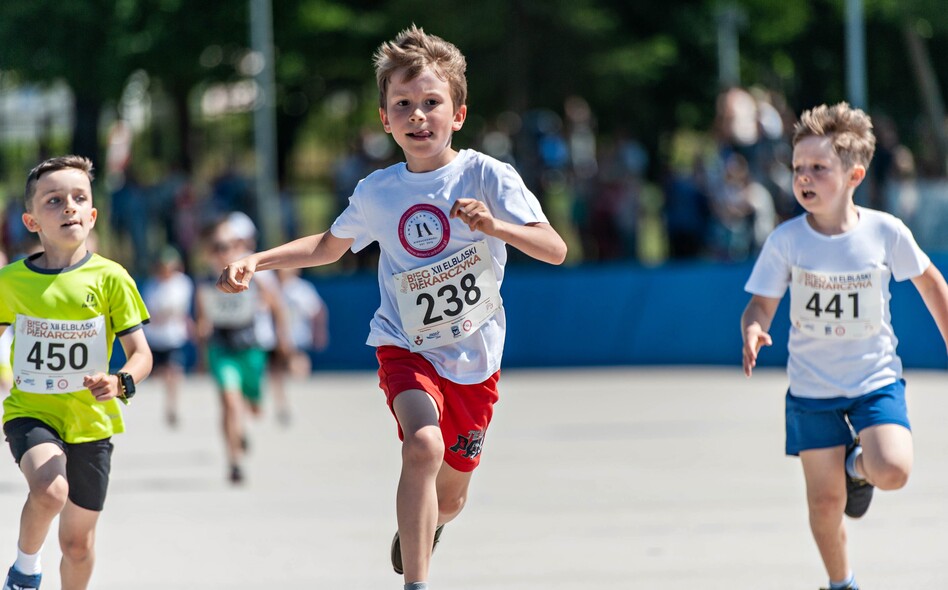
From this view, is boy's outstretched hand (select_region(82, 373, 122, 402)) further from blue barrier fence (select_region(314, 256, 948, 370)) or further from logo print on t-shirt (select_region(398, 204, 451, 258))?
blue barrier fence (select_region(314, 256, 948, 370))

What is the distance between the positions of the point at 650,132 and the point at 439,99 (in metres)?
24.1

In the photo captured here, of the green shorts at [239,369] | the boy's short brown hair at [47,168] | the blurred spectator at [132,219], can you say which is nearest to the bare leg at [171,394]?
the green shorts at [239,369]

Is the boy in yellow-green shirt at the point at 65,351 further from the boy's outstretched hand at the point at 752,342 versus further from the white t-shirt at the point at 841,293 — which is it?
the white t-shirt at the point at 841,293

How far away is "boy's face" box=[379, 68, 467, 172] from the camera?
18.5 feet

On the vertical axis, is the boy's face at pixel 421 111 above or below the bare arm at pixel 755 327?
above

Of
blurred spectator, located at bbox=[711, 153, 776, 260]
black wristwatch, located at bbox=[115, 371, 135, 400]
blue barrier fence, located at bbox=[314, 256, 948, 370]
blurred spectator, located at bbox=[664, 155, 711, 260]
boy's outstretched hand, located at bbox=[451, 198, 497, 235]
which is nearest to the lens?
boy's outstretched hand, located at bbox=[451, 198, 497, 235]

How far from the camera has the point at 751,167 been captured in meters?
17.7

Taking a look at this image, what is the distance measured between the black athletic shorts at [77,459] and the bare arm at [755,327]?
2390 millimetres

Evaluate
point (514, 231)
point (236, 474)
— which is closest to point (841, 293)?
point (514, 231)

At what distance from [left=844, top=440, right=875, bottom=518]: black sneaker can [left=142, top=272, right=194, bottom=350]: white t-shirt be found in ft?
33.4

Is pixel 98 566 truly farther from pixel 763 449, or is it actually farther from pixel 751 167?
pixel 751 167

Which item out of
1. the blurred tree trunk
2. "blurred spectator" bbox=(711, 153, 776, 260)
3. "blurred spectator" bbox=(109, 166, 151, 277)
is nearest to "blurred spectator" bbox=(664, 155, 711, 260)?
"blurred spectator" bbox=(711, 153, 776, 260)

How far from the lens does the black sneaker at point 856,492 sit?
6.11 meters

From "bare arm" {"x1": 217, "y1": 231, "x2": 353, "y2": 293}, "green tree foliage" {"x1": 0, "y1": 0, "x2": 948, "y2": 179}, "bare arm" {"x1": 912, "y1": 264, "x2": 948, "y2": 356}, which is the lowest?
"bare arm" {"x1": 912, "y1": 264, "x2": 948, "y2": 356}
